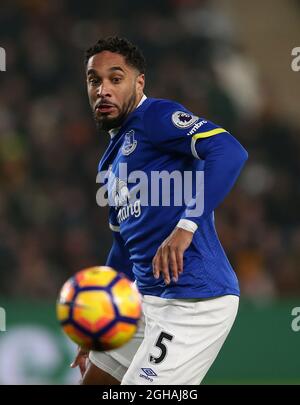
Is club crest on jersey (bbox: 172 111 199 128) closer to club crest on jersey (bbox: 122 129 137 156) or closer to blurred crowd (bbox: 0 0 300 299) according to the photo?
club crest on jersey (bbox: 122 129 137 156)

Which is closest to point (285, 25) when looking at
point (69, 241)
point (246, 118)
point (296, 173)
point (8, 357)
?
point (246, 118)

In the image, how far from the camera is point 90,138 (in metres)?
12.5

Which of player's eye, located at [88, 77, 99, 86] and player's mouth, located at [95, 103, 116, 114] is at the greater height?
player's eye, located at [88, 77, 99, 86]

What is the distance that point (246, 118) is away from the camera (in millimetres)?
13531

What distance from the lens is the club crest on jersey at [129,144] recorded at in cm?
502

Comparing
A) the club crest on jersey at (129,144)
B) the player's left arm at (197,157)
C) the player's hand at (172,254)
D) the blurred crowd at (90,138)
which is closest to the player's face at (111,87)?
the club crest on jersey at (129,144)

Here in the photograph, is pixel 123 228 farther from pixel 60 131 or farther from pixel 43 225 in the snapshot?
pixel 60 131

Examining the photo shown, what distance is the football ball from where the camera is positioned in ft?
14.7

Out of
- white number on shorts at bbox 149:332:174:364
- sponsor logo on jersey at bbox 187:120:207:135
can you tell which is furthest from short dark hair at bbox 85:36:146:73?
white number on shorts at bbox 149:332:174:364

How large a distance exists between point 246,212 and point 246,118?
6.74 feet

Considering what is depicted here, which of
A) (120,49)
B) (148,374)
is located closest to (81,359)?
(148,374)

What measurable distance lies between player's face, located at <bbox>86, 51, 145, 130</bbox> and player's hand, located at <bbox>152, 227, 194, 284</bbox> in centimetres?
94

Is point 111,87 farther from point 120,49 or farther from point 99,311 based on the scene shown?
point 99,311

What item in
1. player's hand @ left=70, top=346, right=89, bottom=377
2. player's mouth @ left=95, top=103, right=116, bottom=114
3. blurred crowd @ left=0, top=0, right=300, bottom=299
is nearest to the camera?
player's mouth @ left=95, top=103, right=116, bottom=114
